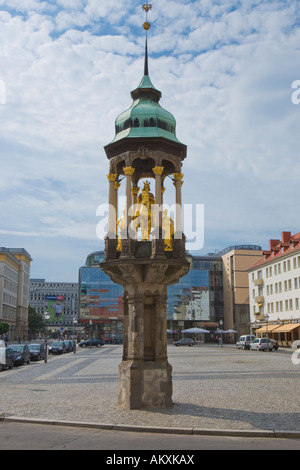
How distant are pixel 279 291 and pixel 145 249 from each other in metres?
55.0

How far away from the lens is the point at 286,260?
62.6m

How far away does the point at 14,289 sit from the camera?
120 metres

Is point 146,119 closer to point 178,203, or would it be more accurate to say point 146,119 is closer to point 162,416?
point 178,203

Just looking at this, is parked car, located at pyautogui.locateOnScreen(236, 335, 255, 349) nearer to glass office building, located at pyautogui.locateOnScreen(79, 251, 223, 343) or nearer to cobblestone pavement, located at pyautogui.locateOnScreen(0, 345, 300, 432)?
cobblestone pavement, located at pyautogui.locateOnScreen(0, 345, 300, 432)

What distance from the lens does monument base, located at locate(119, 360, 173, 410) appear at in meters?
11.9

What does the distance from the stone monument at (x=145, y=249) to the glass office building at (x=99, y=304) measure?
9514 cm

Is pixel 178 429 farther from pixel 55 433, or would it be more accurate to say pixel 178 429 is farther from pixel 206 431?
pixel 55 433

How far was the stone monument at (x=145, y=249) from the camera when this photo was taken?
480 inches

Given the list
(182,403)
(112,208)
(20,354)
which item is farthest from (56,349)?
(112,208)

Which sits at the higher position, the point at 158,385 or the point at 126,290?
the point at 126,290

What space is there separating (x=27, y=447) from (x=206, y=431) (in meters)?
3.39

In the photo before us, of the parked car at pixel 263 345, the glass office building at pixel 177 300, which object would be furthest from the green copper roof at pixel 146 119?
the glass office building at pixel 177 300
